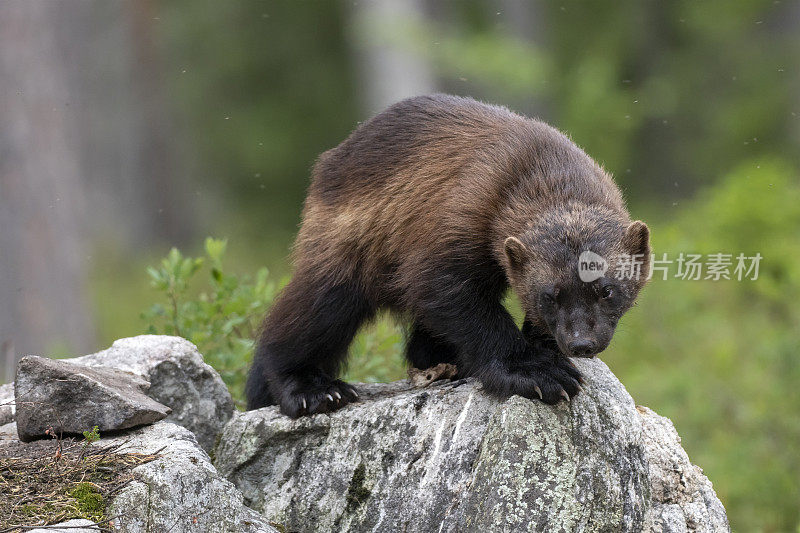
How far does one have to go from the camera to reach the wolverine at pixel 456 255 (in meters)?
4.01

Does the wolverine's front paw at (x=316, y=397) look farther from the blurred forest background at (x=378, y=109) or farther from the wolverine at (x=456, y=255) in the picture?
the blurred forest background at (x=378, y=109)

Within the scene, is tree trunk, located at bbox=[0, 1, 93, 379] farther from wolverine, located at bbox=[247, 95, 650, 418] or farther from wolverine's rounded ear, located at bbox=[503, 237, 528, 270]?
wolverine's rounded ear, located at bbox=[503, 237, 528, 270]

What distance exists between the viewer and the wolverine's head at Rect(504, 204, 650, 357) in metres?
3.87

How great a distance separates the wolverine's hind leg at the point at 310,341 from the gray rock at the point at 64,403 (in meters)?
0.90

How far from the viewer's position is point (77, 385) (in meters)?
3.97

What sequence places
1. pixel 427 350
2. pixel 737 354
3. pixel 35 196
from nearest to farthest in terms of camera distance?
1. pixel 427 350
2. pixel 737 354
3. pixel 35 196

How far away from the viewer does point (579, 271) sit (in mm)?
3906

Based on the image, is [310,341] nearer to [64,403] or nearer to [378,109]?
[64,403]

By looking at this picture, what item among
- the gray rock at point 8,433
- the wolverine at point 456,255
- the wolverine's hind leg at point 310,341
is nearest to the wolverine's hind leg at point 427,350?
the wolverine at point 456,255

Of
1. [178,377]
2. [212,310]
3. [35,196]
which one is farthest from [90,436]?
[35,196]

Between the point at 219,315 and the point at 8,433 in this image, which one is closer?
the point at 8,433

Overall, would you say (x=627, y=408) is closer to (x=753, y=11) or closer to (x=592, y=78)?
(x=592, y=78)

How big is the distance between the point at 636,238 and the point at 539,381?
0.73 m

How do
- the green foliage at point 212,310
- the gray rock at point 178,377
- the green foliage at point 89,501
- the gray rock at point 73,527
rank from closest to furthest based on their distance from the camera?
1. the gray rock at point 73,527
2. the green foliage at point 89,501
3. the gray rock at point 178,377
4. the green foliage at point 212,310
